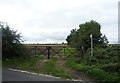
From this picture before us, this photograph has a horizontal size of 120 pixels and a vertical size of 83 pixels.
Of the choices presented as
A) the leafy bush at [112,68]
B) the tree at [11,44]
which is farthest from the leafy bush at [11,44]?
the leafy bush at [112,68]

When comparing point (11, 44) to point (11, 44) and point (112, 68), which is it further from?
point (112, 68)

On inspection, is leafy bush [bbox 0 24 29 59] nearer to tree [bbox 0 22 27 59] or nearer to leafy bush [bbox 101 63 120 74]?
tree [bbox 0 22 27 59]

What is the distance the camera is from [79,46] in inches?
684

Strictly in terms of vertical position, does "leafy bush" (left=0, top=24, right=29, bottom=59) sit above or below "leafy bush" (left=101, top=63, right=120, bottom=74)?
above

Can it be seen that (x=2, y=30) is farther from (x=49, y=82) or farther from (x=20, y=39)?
(x=49, y=82)

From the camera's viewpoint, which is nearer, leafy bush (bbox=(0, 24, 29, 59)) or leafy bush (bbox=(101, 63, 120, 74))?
leafy bush (bbox=(101, 63, 120, 74))

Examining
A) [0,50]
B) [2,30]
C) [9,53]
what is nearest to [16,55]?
[9,53]

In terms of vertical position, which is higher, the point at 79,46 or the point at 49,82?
the point at 79,46

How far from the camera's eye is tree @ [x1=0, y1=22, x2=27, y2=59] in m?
11.4

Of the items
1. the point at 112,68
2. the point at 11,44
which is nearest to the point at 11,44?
the point at 11,44

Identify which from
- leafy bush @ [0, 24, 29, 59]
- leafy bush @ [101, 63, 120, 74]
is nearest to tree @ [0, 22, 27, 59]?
leafy bush @ [0, 24, 29, 59]

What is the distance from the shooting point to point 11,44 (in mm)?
11938

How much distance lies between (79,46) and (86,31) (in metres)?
2.28

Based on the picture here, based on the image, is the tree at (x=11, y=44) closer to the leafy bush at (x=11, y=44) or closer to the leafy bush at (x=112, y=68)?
the leafy bush at (x=11, y=44)
